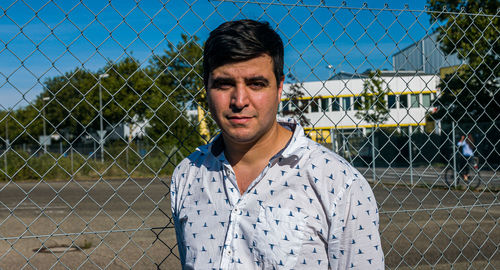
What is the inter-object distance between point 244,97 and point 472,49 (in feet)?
6.99

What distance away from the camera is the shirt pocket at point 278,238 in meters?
1.58

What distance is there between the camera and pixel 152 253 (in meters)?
5.68

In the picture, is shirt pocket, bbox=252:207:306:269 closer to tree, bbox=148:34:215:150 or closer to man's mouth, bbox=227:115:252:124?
man's mouth, bbox=227:115:252:124

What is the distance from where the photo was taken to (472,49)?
312 centimetres

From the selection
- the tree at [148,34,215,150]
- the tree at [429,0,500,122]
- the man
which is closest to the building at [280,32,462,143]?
the tree at [429,0,500,122]

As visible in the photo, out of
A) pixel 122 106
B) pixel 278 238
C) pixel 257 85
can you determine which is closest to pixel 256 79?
pixel 257 85

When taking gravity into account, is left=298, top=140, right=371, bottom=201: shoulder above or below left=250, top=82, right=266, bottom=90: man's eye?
below

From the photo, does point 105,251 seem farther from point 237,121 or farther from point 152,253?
point 237,121

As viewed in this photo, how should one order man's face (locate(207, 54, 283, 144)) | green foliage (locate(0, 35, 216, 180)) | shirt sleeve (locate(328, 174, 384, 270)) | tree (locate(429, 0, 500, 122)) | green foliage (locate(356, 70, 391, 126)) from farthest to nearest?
tree (locate(429, 0, 500, 122)) → green foliage (locate(356, 70, 391, 126)) → green foliage (locate(0, 35, 216, 180)) → man's face (locate(207, 54, 283, 144)) → shirt sleeve (locate(328, 174, 384, 270))

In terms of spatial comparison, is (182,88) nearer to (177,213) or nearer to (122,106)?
(122,106)

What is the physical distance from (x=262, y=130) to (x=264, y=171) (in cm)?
15

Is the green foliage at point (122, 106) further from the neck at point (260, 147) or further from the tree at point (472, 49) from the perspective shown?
the tree at point (472, 49)

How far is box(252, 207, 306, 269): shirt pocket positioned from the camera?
158cm

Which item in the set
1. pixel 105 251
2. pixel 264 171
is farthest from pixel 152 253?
pixel 264 171
